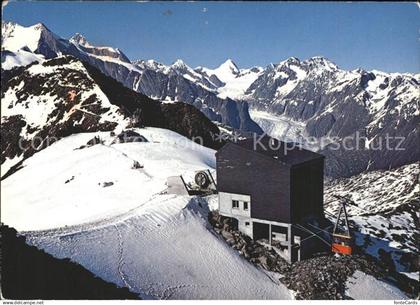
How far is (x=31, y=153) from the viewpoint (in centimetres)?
8300

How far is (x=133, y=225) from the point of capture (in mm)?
36156

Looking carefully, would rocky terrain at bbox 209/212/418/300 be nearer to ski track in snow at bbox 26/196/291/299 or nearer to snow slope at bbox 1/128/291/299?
snow slope at bbox 1/128/291/299

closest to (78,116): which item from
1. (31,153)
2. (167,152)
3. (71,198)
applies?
(31,153)

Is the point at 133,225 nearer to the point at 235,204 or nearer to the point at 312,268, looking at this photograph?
the point at 235,204

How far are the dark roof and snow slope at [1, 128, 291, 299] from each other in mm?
6884

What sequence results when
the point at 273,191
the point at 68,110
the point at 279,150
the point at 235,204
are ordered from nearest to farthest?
the point at 273,191
the point at 279,150
the point at 235,204
the point at 68,110

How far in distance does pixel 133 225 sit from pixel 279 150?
1309 centimetres

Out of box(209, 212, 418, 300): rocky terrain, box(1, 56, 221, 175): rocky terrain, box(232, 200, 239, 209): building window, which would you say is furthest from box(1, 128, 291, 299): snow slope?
box(1, 56, 221, 175): rocky terrain

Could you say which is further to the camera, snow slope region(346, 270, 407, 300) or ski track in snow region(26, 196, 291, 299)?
snow slope region(346, 270, 407, 300)

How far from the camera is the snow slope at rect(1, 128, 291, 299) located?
3050 cm

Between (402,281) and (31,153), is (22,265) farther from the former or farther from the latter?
(31,153)

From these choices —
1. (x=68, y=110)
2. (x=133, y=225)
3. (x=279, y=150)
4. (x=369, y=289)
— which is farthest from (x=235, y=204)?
(x=68, y=110)

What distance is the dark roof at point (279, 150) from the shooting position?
38.9 m

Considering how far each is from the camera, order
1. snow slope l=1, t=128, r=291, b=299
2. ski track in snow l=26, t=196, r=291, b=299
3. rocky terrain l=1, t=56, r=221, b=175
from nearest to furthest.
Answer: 1. ski track in snow l=26, t=196, r=291, b=299
2. snow slope l=1, t=128, r=291, b=299
3. rocky terrain l=1, t=56, r=221, b=175
